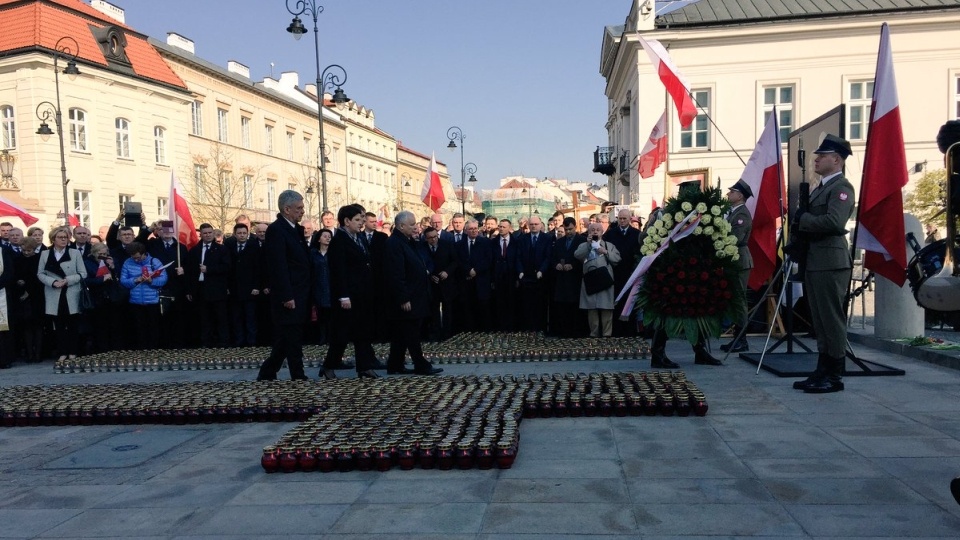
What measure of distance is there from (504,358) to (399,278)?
2.18 m

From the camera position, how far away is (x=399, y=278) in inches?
326

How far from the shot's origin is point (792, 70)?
30594mm

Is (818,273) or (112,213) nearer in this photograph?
(818,273)

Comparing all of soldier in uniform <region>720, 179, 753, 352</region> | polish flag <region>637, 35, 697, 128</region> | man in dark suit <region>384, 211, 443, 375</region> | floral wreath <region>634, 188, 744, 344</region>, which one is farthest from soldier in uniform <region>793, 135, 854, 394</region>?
polish flag <region>637, 35, 697, 128</region>

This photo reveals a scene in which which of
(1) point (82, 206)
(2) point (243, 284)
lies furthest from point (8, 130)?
(2) point (243, 284)

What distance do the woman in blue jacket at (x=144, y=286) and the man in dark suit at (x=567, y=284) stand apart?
20.5 feet

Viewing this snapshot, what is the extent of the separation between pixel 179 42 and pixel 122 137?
36.8 feet

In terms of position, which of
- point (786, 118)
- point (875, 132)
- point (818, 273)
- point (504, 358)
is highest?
point (786, 118)

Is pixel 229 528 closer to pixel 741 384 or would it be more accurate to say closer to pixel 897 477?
pixel 897 477

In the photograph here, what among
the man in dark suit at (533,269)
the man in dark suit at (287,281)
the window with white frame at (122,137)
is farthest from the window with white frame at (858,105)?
the window with white frame at (122,137)

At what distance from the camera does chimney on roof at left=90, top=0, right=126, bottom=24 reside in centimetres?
3916

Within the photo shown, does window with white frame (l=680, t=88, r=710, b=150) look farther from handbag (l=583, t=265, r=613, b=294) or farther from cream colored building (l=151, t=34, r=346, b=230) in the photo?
handbag (l=583, t=265, r=613, b=294)

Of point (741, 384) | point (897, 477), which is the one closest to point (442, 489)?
point (897, 477)

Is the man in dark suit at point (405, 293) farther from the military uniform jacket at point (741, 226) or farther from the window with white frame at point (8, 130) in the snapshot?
the window with white frame at point (8, 130)
